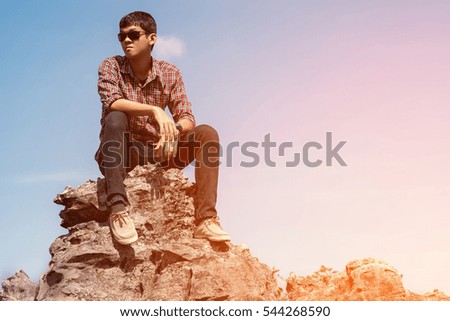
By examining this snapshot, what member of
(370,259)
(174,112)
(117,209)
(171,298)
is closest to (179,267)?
(171,298)

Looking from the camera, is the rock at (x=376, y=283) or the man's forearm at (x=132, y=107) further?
the rock at (x=376, y=283)

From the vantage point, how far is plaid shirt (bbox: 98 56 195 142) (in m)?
7.78

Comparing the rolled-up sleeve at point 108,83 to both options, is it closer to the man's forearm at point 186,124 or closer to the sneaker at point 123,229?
the man's forearm at point 186,124

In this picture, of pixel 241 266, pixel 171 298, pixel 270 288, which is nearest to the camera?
pixel 171 298

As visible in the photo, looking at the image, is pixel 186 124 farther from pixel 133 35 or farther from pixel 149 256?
pixel 149 256

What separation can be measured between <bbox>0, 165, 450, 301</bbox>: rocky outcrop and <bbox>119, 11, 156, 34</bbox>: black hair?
1.92m

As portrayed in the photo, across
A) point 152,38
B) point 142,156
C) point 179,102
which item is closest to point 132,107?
point 142,156

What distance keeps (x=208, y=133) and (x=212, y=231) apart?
1284 mm

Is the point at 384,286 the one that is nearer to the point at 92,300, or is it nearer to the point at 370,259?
the point at 370,259

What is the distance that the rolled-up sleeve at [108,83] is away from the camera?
302 inches

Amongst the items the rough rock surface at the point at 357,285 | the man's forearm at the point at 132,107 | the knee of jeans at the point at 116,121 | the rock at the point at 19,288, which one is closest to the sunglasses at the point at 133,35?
the man's forearm at the point at 132,107

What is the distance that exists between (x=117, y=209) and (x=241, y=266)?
5.65 feet

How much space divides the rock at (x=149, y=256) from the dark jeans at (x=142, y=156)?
30 cm

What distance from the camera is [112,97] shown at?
7.66 metres
